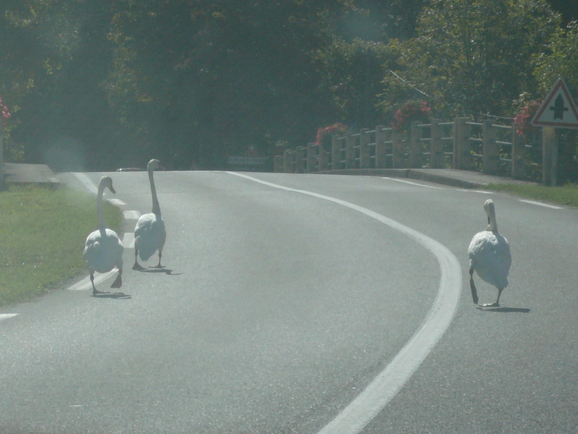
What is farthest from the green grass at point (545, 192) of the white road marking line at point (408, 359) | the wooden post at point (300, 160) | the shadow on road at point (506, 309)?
the wooden post at point (300, 160)

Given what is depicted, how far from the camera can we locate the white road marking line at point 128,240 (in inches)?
509

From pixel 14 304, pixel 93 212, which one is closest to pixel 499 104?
pixel 93 212

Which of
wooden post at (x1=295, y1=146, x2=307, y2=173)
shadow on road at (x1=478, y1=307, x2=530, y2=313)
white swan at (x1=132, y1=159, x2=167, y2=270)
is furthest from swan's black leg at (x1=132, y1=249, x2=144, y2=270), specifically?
wooden post at (x1=295, y1=146, x2=307, y2=173)

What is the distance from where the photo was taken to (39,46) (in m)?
33.4

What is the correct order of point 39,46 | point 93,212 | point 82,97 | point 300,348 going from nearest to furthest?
point 300,348 < point 93,212 < point 39,46 < point 82,97

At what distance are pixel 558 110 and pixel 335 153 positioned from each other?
18.4 m

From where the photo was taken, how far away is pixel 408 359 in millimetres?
6293

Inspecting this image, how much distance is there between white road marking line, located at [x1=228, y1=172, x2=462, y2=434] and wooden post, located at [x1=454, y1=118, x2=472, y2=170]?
1480cm

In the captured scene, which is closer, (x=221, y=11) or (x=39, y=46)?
(x=39, y=46)

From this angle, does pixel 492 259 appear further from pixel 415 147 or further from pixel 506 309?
pixel 415 147

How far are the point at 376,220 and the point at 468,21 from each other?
17497 mm

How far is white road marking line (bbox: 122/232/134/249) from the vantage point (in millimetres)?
12917

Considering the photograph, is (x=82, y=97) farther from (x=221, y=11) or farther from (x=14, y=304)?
(x=14, y=304)

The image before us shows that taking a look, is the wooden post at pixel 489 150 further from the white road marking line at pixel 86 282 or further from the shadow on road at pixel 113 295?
the shadow on road at pixel 113 295
